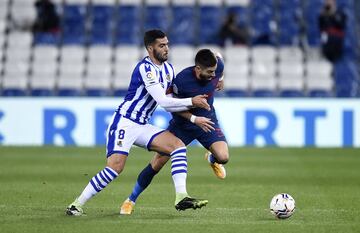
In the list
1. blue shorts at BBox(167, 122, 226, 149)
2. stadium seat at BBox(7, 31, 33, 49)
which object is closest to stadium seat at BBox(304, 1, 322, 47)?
stadium seat at BBox(7, 31, 33, 49)

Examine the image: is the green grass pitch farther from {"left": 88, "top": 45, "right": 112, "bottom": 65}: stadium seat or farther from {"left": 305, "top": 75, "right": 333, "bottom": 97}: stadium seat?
{"left": 88, "top": 45, "right": 112, "bottom": 65}: stadium seat

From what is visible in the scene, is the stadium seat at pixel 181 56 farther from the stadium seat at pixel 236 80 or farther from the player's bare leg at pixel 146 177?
the player's bare leg at pixel 146 177

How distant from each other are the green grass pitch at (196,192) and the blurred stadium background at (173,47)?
3017 mm

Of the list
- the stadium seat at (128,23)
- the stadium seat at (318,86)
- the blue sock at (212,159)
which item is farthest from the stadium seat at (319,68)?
the blue sock at (212,159)

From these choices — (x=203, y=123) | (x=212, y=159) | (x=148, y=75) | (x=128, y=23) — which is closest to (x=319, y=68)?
(x=128, y=23)

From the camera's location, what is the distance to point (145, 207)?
1059 centimetres

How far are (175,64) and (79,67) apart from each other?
7.38 ft

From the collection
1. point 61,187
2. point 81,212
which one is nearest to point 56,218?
point 81,212

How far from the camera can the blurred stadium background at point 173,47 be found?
2216cm

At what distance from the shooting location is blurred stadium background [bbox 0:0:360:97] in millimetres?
22156

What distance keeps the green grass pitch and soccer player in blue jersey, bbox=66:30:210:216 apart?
1.07ft

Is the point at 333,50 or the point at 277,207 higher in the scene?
the point at 333,50

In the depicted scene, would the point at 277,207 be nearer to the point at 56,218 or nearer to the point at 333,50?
the point at 56,218

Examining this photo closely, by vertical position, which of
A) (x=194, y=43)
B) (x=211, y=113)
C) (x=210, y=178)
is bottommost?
(x=210, y=178)
